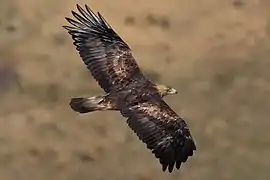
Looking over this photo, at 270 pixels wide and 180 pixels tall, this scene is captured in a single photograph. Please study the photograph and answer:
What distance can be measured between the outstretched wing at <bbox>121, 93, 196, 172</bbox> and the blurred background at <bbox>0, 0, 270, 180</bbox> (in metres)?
2.92

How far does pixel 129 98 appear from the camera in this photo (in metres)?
8.08

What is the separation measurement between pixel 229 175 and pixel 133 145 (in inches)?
42.7

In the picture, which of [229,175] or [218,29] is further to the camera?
[218,29]

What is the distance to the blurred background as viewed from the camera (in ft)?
35.5

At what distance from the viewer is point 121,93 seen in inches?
321

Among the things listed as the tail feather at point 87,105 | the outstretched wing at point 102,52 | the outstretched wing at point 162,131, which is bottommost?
the outstretched wing at point 162,131

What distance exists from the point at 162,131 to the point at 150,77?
385 cm

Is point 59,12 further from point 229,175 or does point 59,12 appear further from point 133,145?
point 229,175

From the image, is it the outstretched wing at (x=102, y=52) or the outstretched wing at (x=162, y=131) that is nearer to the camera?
the outstretched wing at (x=162, y=131)

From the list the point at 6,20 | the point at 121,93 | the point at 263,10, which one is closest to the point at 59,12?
the point at 6,20

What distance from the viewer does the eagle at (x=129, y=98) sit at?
7656 millimetres

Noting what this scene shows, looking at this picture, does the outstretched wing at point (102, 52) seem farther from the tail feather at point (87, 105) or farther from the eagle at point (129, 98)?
the tail feather at point (87, 105)

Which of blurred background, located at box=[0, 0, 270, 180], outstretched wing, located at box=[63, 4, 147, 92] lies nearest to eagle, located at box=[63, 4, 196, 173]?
outstretched wing, located at box=[63, 4, 147, 92]

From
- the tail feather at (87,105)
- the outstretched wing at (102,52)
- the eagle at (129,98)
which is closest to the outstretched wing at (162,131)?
the eagle at (129,98)
